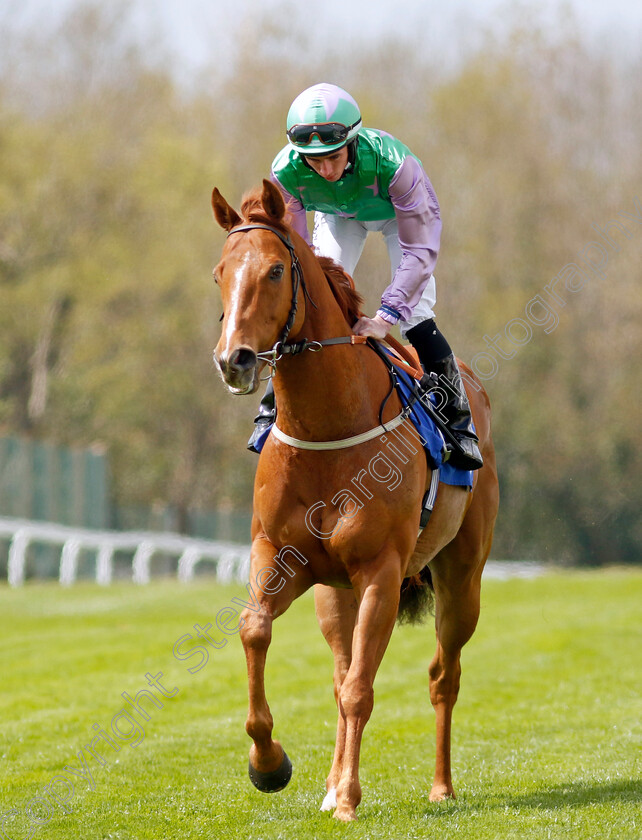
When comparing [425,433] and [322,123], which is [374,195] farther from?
[425,433]

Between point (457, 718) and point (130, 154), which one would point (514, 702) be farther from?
point (130, 154)

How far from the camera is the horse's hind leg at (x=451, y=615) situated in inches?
243

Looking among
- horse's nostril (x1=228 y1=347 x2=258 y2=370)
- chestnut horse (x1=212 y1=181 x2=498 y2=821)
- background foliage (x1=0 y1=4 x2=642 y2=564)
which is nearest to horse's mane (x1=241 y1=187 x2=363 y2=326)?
chestnut horse (x1=212 y1=181 x2=498 y2=821)

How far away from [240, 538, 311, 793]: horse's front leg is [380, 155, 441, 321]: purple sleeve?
1330mm

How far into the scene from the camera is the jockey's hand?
5.10m

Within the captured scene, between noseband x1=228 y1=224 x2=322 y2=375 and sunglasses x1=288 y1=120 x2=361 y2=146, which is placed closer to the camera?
noseband x1=228 y1=224 x2=322 y2=375

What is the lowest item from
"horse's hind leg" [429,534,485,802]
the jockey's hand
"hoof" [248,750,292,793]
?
"hoof" [248,750,292,793]

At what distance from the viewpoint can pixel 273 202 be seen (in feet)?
15.3

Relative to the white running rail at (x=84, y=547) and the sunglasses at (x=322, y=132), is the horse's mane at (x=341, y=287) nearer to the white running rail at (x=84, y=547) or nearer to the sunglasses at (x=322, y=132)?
the sunglasses at (x=322, y=132)

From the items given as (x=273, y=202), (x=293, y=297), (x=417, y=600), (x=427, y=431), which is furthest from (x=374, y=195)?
(x=417, y=600)

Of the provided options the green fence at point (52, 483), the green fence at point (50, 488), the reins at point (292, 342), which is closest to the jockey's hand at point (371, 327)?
the reins at point (292, 342)

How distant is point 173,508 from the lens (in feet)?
99.6

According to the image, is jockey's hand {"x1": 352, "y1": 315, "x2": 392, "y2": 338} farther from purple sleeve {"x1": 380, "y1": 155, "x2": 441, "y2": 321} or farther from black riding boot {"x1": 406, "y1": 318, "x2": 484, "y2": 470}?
black riding boot {"x1": 406, "y1": 318, "x2": 484, "y2": 470}

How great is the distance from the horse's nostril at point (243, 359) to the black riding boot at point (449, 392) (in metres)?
1.80
